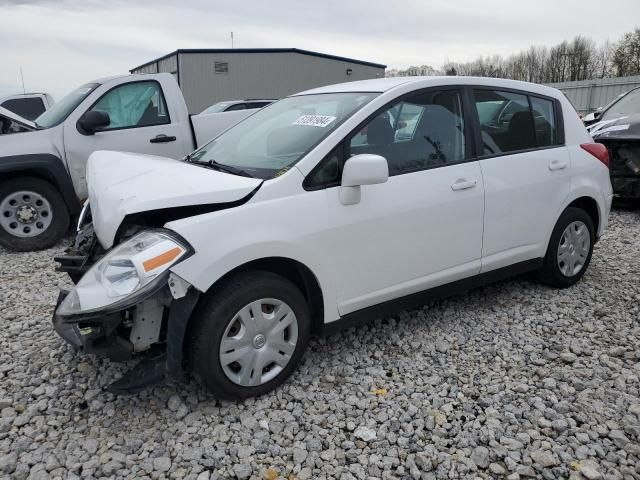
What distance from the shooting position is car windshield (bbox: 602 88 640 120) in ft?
26.3

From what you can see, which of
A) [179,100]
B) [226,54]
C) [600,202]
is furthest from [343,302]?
[226,54]

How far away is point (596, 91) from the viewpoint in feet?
62.5

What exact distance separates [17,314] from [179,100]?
335 centimetres

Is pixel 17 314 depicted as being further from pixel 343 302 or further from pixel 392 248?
pixel 392 248

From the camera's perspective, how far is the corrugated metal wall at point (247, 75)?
89.9 ft

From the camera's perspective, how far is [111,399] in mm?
2895

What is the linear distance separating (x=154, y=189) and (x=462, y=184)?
1944 mm

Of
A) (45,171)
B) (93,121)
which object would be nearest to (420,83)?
(93,121)

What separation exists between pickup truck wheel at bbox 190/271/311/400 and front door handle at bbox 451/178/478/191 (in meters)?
1.29

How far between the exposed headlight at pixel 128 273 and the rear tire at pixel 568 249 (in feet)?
9.94

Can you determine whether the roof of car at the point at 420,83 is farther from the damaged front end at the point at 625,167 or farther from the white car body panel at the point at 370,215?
the damaged front end at the point at 625,167

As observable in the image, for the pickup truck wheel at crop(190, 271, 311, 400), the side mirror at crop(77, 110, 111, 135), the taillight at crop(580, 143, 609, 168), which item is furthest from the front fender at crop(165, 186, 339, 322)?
the side mirror at crop(77, 110, 111, 135)

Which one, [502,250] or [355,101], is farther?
[502,250]

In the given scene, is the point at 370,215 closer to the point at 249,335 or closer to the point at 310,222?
the point at 310,222
